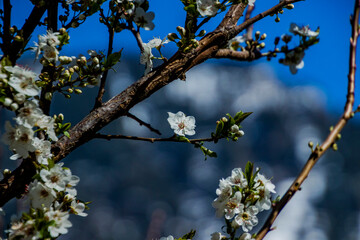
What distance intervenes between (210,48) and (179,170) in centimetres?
3533

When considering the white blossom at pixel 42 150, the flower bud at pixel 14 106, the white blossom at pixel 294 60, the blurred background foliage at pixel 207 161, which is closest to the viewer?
the flower bud at pixel 14 106

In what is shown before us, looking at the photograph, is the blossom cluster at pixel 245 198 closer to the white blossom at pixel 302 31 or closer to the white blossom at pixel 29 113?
the white blossom at pixel 302 31

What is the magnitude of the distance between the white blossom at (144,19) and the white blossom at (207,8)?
0.52 feet

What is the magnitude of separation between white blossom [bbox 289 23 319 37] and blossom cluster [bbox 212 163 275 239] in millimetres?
A: 408

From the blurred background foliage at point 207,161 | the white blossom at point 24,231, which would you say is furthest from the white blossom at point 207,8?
the blurred background foliage at point 207,161

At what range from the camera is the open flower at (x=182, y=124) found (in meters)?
1.51

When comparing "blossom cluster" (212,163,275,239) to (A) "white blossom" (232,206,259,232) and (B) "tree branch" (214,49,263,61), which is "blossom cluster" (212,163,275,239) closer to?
(A) "white blossom" (232,206,259,232)

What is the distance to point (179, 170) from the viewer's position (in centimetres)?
3653

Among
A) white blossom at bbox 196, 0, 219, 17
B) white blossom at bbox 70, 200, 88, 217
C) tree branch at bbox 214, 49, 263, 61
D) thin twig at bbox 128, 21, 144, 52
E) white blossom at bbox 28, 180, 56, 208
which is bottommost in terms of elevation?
white blossom at bbox 28, 180, 56, 208

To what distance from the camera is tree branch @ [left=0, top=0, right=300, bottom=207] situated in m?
1.24

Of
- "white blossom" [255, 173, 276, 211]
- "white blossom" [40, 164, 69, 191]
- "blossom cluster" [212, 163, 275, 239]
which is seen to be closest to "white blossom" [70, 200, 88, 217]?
"white blossom" [40, 164, 69, 191]

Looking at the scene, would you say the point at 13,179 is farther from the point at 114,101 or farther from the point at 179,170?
the point at 179,170

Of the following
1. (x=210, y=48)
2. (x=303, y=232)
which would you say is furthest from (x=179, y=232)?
(x=210, y=48)

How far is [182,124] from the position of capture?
1.53m
